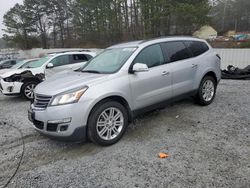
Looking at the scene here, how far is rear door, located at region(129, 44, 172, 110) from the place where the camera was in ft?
12.9

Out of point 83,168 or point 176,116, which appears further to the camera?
point 176,116

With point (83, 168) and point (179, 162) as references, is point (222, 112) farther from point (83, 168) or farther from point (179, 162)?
point (83, 168)

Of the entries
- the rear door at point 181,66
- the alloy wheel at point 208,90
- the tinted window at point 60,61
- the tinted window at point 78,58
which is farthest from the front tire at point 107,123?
the tinted window at point 78,58

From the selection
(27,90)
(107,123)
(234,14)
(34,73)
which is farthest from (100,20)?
(234,14)

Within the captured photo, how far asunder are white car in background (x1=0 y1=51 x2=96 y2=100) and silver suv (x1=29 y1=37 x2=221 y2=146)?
385 centimetres

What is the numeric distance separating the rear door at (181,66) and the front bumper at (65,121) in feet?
7.00

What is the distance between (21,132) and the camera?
4.64 m

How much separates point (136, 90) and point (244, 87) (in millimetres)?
5347

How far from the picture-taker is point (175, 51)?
470cm

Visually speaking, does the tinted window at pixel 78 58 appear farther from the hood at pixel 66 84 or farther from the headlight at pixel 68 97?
the headlight at pixel 68 97

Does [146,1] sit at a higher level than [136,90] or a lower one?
higher

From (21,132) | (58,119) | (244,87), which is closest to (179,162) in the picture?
(58,119)

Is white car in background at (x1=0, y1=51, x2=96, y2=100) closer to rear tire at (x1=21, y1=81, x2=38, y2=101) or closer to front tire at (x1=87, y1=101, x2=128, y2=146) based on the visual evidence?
rear tire at (x1=21, y1=81, x2=38, y2=101)

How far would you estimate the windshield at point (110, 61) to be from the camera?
4.00 m
